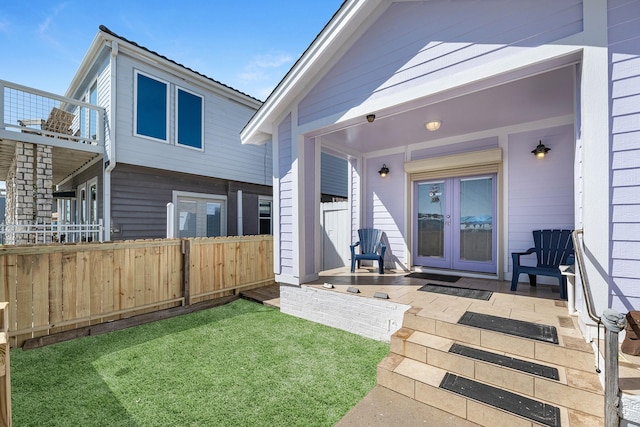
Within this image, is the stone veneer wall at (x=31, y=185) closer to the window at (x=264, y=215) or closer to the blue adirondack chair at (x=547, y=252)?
the window at (x=264, y=215)

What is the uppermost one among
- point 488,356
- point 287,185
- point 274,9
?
point 274,9

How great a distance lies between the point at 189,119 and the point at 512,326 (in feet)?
26.1

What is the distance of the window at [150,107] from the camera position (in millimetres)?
6414

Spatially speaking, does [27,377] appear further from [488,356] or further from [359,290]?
[488,356]

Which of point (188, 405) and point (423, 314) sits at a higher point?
point (423, 314)

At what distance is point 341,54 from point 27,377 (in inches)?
204

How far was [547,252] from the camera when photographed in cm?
407

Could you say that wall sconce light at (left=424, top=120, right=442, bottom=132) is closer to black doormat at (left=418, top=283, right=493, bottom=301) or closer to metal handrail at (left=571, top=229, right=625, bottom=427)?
black doormat at (left=418, top=283, right=493, bottom=301)

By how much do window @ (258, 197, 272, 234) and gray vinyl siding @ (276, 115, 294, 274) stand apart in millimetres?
5149

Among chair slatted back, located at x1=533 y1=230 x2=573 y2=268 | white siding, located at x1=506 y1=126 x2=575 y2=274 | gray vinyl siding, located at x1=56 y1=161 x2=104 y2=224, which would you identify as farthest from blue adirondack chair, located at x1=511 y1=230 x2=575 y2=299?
gray vinyl siding, located at x1=56 y1=161 x2=104 y2=224

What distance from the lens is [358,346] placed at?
3.38 meters

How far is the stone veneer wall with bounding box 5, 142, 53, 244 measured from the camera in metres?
5.55

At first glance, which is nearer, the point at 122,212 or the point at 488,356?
the point at 488,356

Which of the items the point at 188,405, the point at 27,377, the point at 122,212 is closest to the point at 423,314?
the point at 188,405
